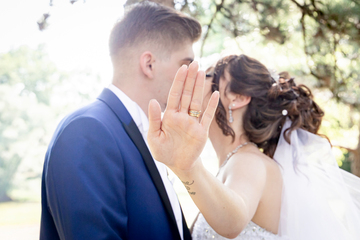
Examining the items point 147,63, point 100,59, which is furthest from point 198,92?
point 100,59

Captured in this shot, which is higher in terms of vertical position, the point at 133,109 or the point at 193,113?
the point at 193,113

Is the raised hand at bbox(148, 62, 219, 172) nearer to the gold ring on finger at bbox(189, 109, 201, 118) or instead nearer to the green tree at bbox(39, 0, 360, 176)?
the gold ring on finger at bbox(189, 109, 201, 118)

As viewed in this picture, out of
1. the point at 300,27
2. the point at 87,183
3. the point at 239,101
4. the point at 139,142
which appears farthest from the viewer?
the point at 300,27

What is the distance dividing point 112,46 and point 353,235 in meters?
2.25

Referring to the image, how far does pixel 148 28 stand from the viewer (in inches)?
94.1

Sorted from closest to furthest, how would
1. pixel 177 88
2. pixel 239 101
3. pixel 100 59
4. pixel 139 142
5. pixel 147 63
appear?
pixel 177 88 < pixel 139 142 < pixel 147 63 < pixel 239 101 < pixel 100 59

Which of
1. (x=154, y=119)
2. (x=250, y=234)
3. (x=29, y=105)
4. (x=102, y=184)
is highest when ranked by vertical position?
(x=154, y=119)

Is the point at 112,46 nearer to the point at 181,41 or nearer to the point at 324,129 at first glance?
the point at 181,41

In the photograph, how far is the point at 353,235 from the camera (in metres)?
2.01

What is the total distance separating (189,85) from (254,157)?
1.10 m

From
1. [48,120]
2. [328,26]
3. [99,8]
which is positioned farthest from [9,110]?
[328,26]

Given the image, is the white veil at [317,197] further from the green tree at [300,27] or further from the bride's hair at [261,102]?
the green tree at [300,27]

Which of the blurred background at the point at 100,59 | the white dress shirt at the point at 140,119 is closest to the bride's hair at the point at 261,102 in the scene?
the blurred background at the point at 100,59

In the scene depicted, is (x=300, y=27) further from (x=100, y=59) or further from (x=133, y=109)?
(x=133, y=109)
